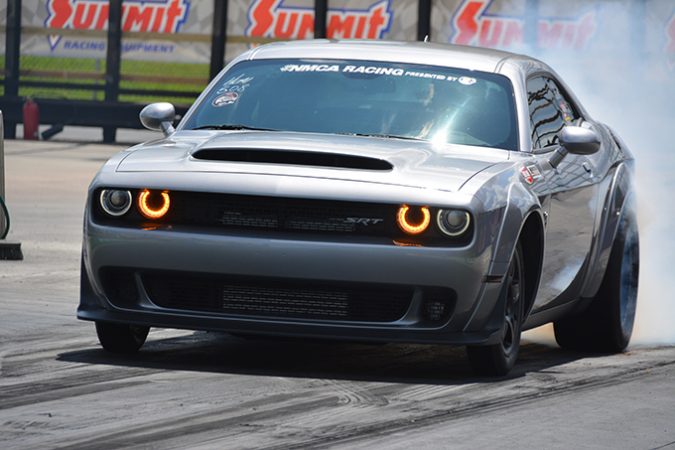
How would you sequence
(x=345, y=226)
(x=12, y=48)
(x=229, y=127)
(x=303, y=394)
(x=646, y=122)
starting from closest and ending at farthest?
(x=303, y=394) → (x=345, y=226) → (x=229, y=127) → (x=646, y=122) → (x=12, y=48)

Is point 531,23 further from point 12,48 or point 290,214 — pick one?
point 290,214

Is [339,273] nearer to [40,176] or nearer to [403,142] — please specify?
[403,142]

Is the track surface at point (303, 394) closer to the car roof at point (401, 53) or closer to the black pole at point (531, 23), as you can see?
the car roof at point (401, 53)

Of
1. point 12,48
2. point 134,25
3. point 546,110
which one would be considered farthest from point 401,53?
point 12,48

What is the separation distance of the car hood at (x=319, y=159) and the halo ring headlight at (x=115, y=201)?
0.41 ft

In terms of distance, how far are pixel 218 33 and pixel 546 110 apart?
2528 cm

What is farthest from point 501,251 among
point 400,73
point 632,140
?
point 632,140

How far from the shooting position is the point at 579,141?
791 centimetres

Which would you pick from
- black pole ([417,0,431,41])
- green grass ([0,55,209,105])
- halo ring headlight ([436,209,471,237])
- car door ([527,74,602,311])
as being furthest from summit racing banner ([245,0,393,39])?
halo ring headlight ([436,209,471,237])

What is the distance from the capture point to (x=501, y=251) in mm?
7031

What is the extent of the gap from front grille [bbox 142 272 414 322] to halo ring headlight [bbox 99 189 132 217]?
0.92ft

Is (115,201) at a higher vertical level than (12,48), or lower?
higher

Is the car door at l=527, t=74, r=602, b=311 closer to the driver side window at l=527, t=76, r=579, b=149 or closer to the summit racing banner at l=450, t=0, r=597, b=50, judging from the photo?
the driver side window at l=527, t=76, r=579, b=149

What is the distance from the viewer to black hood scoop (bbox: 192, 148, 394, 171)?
7074 mm
